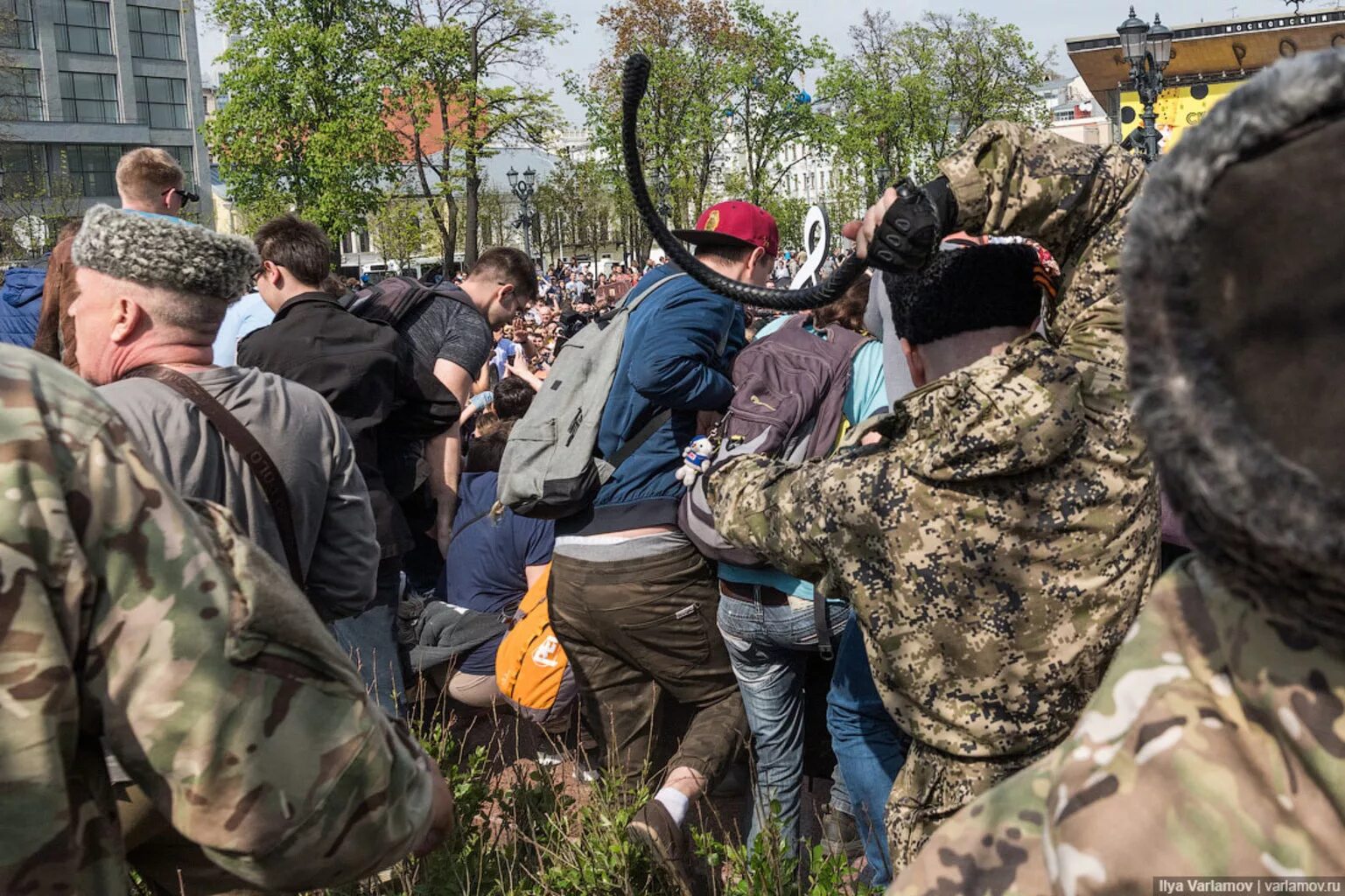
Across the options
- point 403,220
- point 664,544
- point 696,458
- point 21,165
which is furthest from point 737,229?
point 21,165

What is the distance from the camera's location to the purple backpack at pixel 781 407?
3686 millimetres

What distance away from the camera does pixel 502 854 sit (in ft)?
11.4

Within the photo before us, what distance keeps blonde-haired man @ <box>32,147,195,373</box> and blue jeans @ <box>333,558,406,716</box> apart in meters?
1.47

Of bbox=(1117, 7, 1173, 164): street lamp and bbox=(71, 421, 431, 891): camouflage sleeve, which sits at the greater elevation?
bbox=(1117, 7, 1173, 164): street lamp

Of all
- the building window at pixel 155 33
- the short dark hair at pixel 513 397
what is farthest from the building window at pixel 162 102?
the short dark hair at pixel 513 397

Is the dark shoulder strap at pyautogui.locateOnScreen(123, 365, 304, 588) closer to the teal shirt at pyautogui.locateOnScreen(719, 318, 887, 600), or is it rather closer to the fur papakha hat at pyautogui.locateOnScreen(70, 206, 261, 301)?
the fur papakha hat at pyautogui.locateOnScreen(70, 206, 261, 301)

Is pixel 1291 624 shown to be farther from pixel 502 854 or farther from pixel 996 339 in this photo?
pixel 502 854

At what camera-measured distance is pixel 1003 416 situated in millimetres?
2146

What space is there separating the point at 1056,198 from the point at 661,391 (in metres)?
1.76

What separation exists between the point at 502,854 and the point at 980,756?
1.61 metres

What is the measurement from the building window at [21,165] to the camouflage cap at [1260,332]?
5588 centimetres

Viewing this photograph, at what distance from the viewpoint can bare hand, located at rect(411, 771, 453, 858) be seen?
1710mm

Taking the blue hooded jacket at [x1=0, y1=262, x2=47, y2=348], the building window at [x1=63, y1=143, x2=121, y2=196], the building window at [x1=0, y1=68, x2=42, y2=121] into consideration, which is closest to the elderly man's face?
the blue hooded jacket at [x1=0, y1=262, x2=47, y2=348]

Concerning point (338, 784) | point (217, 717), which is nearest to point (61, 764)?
point (217, 717)
